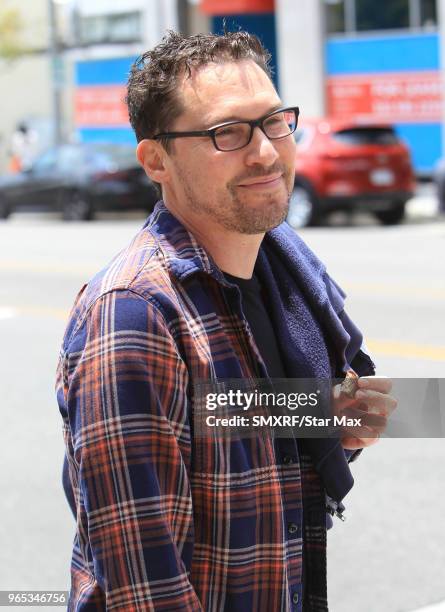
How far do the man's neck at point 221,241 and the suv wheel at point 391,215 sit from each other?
17.1 metres

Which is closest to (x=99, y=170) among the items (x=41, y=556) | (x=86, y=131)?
(x=86, y=131)

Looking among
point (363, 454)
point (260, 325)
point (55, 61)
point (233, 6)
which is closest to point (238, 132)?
point (260, 325)

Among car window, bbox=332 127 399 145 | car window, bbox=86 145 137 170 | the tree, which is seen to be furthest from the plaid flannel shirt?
the tree

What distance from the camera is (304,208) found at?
18359 millimetres

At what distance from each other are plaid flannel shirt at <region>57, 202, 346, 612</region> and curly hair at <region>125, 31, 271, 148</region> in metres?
0.23

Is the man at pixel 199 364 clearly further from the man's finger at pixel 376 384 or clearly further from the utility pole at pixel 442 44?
the utility pole at pixel 442 44

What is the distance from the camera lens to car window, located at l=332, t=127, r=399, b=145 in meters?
18.4

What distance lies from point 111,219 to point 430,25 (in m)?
7.53

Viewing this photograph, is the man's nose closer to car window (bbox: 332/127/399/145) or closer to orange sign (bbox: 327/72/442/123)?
car window (bbox: 332/127/399/145)

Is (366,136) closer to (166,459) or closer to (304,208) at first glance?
(304,208)

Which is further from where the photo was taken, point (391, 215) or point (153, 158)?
point (391, 215)

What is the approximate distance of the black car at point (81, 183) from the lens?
21156 millimetres

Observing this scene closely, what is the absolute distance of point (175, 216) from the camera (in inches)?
88.7

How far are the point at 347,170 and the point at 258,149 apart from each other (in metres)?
16.2
